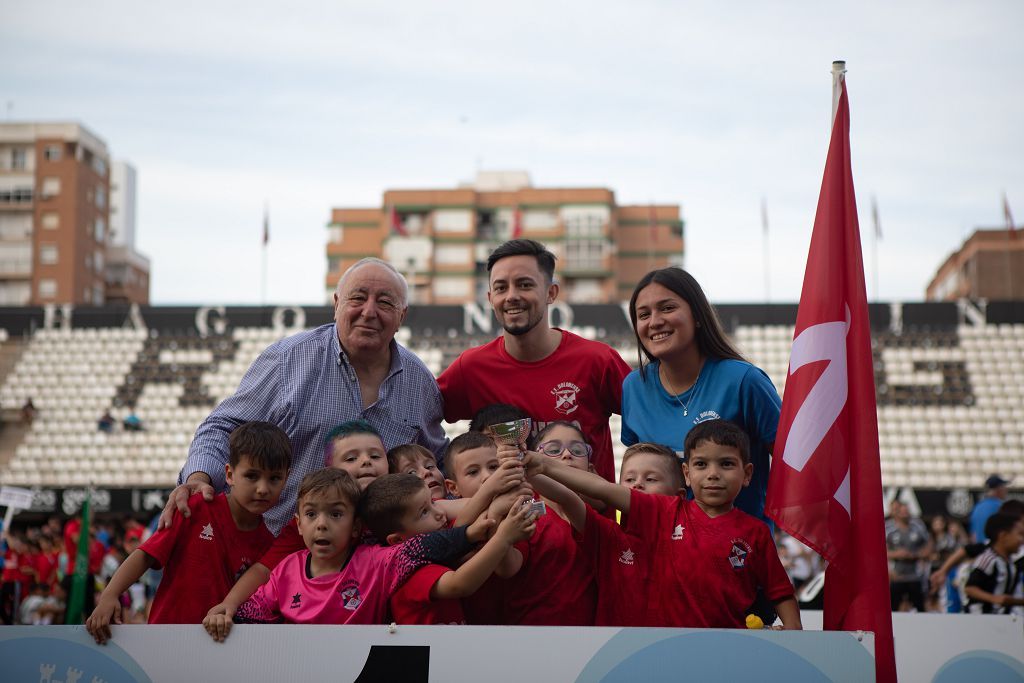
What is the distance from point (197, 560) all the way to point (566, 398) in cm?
181

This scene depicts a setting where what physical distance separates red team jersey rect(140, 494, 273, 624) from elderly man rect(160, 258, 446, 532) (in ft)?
0.87

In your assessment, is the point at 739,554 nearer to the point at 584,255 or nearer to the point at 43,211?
the point at 584,255

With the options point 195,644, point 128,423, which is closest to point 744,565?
point 195,644

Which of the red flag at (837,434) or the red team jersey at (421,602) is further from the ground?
the red flag at (837,434)

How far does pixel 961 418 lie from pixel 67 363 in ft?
80.7

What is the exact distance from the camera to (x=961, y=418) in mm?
26953

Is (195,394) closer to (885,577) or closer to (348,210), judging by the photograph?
(885,577)

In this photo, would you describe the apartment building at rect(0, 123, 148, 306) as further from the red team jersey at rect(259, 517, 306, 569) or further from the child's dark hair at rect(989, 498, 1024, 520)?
the red team jersey at rect(259, 517, 306, 569)

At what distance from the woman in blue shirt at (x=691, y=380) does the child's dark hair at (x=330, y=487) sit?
134cm

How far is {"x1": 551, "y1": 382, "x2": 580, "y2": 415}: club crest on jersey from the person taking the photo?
4930 millimetres

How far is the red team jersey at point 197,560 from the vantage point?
414cm

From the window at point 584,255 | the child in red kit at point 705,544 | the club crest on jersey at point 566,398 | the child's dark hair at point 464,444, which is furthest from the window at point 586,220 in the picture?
the child in red kit at point 705,544

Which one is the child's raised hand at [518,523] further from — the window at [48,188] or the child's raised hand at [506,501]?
the window at [48,188]

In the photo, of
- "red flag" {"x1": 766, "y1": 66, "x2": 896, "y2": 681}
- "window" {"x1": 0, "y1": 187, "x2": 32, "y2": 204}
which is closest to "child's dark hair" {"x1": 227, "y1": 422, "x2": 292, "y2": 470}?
"red flag" {"x1": 766, "y1": 66, "x2": 896, "y2": 681}
